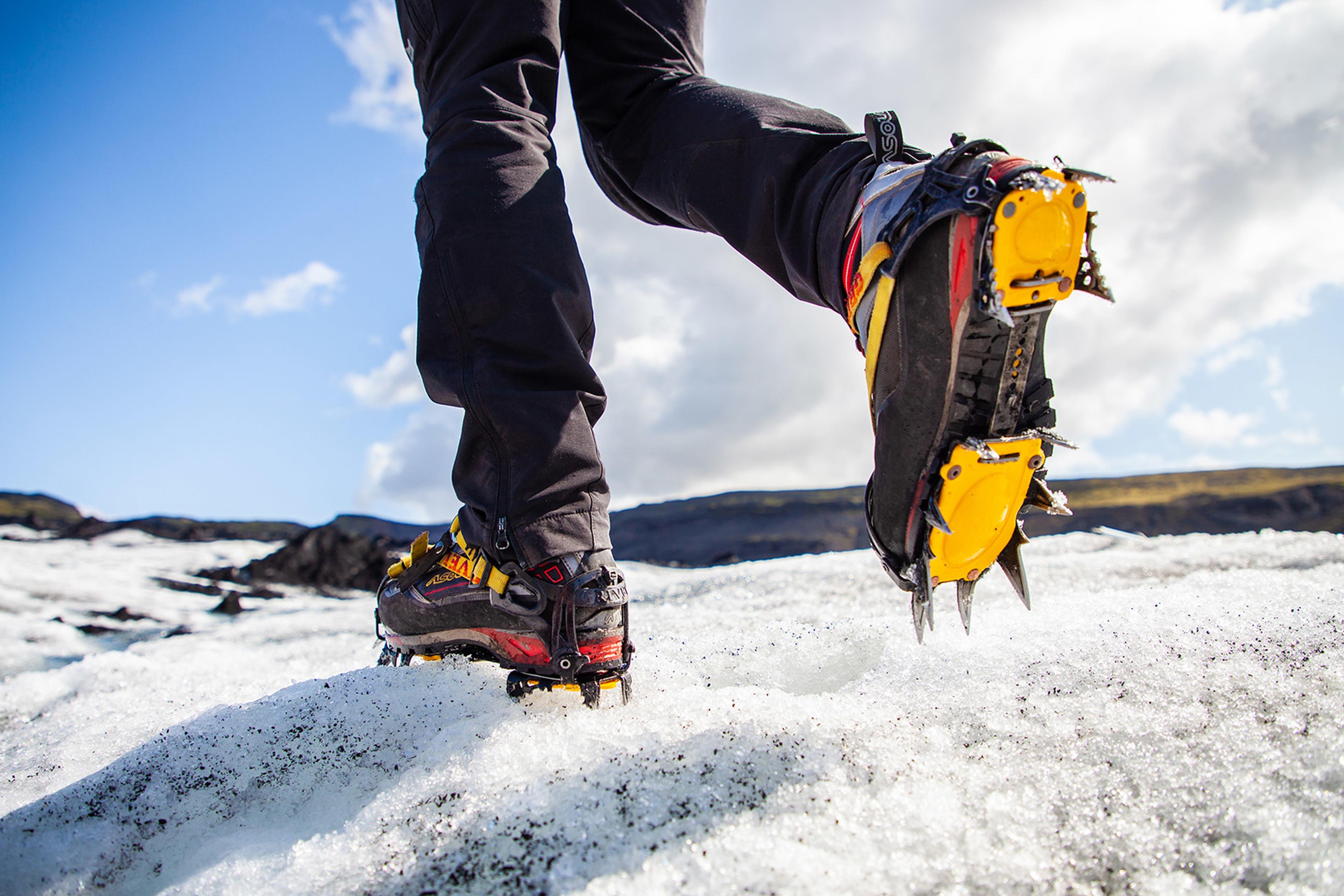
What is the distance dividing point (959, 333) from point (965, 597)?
1.15 feet

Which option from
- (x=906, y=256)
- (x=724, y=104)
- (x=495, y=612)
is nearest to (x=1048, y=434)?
(x=906, y=256)

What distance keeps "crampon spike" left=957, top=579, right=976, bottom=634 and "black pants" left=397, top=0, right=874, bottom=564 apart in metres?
0.39

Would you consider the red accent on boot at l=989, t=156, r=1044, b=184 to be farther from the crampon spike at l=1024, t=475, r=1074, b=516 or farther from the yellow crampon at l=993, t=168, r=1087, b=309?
the crampon spike at l=1024, t=475, r=1074, b=516

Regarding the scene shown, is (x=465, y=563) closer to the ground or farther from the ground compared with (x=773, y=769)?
farther from the ground

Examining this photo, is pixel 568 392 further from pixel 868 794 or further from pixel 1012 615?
pixel 1012 615

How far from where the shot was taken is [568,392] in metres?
1.04

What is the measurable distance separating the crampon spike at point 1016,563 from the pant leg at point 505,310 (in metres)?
0.54

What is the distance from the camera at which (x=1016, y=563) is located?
89 centimetres

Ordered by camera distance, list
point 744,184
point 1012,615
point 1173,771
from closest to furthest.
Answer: point 1173,771 < point 744,184 < point 1012,615

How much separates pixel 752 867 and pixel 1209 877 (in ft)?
1.18

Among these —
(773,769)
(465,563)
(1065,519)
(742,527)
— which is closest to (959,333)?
(773,769)

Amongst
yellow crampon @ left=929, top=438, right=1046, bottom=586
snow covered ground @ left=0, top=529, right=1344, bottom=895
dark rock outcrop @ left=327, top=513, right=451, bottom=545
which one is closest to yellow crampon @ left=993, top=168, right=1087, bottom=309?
yellow crampon @ left=929, top=438, right=1046, bottom=586

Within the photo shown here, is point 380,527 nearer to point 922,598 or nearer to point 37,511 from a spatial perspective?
point 37,511

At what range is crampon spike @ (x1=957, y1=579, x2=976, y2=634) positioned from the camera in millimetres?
907
